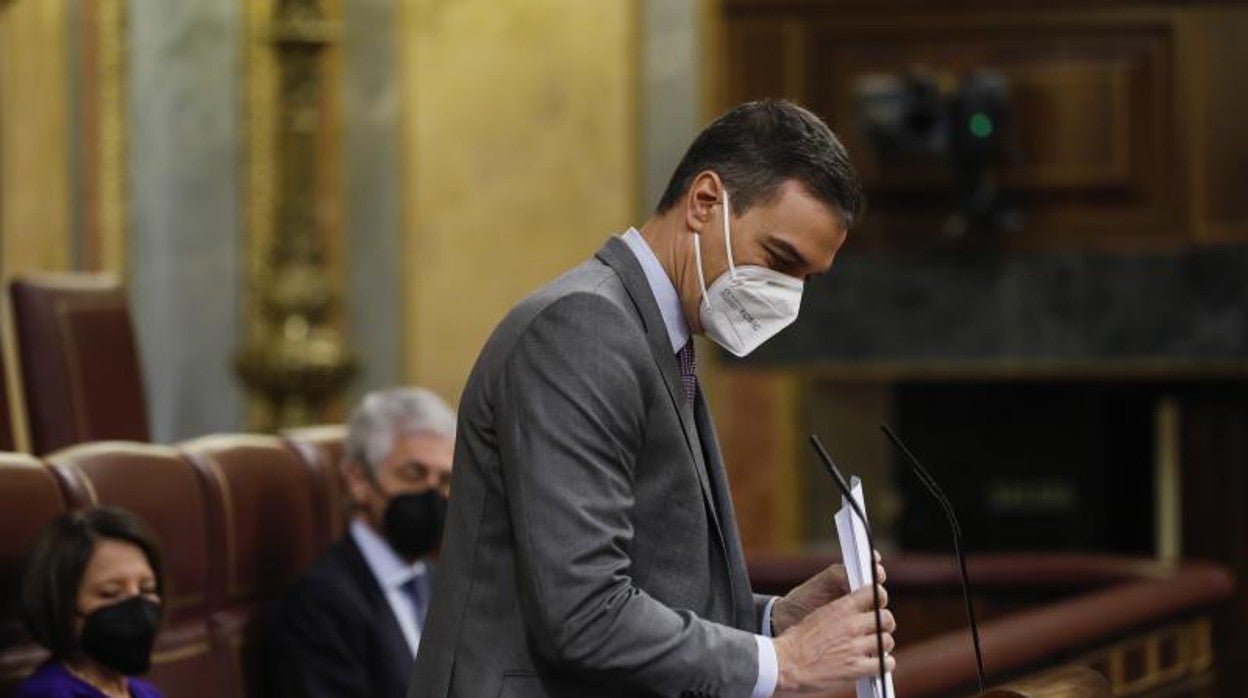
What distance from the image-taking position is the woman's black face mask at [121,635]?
279 cm

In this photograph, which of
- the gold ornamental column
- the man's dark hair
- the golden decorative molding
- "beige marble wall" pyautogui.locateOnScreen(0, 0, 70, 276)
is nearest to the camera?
the man's dark hair

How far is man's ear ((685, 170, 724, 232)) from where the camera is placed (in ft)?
6.29

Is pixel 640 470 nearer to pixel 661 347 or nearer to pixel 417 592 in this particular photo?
pixel 661 347

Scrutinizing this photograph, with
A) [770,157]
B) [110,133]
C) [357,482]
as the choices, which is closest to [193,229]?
[110,133]

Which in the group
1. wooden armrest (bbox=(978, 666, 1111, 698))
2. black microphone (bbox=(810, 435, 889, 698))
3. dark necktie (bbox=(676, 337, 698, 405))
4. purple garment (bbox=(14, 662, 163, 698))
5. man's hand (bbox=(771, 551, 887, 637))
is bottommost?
purple garment (bbox=(14, 662, 163, 698))

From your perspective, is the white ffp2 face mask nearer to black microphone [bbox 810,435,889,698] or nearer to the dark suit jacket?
black microphone [bbox 810,435,889,698]

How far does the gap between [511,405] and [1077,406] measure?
6.71 m

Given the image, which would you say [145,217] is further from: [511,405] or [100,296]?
[511,405]

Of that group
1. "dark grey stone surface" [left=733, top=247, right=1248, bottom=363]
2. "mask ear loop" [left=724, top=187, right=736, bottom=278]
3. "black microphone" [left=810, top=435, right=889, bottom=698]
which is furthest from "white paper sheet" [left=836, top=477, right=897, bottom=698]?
"dark grey stone surface" [left=733, top=247, right=1248, bottom=363]

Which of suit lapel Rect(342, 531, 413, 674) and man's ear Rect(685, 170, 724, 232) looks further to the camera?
suit lapel Rect(342, 531, 413, 674)

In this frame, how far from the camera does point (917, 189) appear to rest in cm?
785

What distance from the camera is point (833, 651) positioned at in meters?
1.86

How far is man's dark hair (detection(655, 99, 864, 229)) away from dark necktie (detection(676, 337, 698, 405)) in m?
0.14

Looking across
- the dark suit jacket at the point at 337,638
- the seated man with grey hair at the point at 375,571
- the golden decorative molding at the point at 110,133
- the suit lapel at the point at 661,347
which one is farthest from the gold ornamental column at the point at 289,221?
the suit lapel at the point at 661,347
